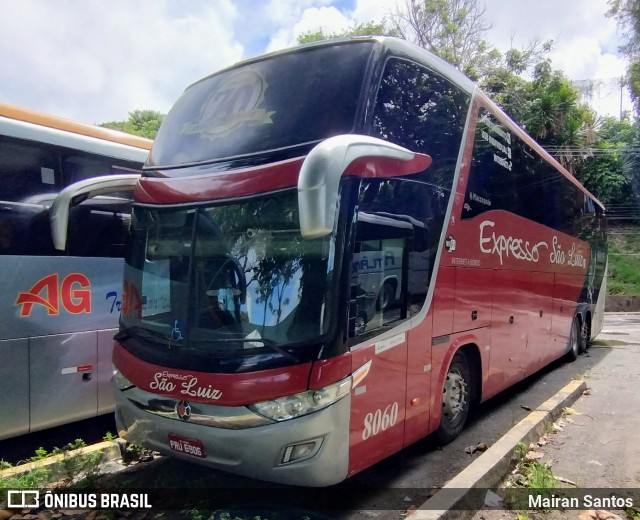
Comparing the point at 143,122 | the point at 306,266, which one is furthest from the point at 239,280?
the point at 143,122

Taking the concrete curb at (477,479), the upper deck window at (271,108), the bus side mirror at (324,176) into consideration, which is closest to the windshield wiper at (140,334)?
the upper deck window at (271,108)

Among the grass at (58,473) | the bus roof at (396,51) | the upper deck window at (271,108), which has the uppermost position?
the bus roof at (396,51)

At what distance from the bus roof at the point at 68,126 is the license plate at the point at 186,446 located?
3480 mm

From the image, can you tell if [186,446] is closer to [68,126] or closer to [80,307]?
[80,307]

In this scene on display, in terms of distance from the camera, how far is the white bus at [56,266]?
474 centimetres

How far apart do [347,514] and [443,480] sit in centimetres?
104

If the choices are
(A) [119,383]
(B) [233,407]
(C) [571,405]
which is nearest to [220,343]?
(B) [233,407]

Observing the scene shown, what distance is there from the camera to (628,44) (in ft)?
77.5

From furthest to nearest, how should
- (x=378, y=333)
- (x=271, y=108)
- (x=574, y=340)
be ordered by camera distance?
(x=574, y=340)
(x=271, y=108)
(x=378, y=333)

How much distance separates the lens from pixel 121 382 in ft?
13.8

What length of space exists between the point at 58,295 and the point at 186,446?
2410 millimetres

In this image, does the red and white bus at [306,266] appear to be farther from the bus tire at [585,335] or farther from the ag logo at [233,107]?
the bus tire at [585,335]

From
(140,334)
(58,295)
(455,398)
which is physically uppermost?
(58,295)

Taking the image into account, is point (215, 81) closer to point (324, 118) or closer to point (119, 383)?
point (324, 118)
